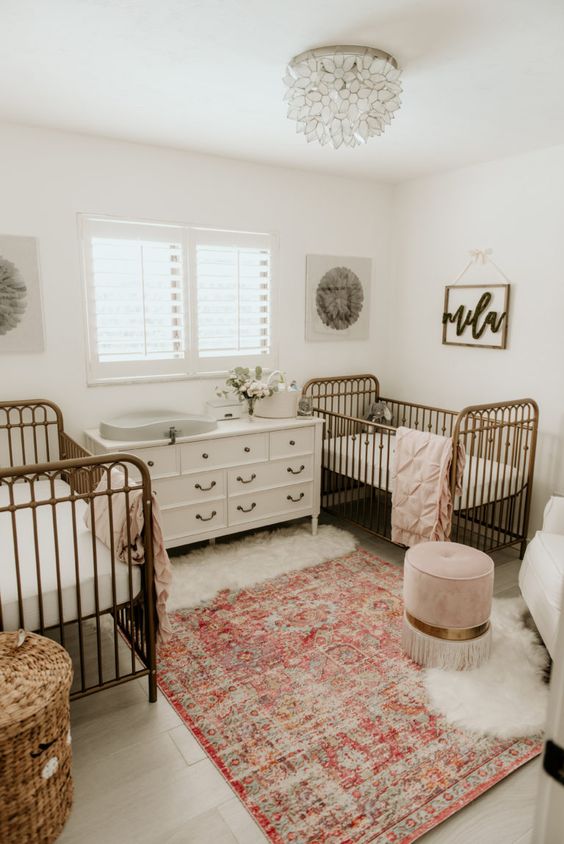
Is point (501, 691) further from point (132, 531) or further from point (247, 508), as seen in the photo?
point (247, 508)

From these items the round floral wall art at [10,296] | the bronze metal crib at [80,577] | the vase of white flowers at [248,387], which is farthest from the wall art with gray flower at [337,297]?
the bronze metal crib at [80,577]

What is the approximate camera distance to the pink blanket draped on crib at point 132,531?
6.74 ft

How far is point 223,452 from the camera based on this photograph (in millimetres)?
3379

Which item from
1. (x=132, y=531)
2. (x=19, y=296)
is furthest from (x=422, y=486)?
(x=19, y=296)

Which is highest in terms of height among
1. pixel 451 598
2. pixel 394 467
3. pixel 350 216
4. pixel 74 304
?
pixel 350 216

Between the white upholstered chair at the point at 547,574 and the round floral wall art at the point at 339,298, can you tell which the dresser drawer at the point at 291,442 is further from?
the white upholstered chair at the point at 547,574

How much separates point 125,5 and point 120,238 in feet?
5.35

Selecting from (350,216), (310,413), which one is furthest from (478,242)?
(310,413)

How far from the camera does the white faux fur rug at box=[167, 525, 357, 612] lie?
3.04 m

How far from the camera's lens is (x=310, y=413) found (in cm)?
380

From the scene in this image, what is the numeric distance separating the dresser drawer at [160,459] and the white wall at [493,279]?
→ 206 centimetres

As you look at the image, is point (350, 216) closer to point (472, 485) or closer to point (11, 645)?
point (472, 485)

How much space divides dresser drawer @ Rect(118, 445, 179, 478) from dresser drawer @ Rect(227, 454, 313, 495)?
37 cm

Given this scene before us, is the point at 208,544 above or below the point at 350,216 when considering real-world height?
below
